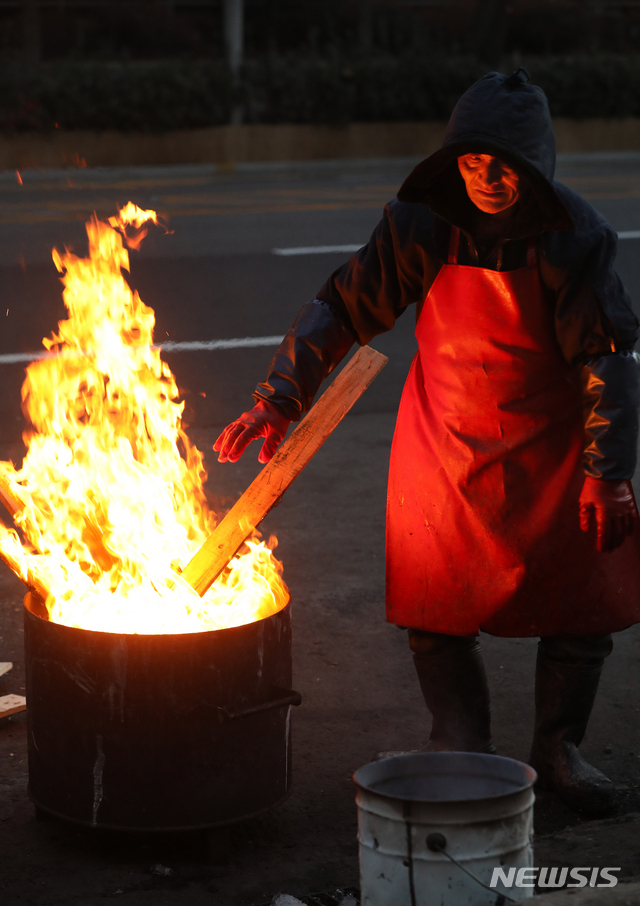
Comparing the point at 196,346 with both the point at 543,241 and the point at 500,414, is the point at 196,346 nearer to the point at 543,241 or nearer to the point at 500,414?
the point at 500,414

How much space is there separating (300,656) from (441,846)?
90.8 inches

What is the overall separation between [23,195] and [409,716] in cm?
1417

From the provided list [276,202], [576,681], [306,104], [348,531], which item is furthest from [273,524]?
[306,104]

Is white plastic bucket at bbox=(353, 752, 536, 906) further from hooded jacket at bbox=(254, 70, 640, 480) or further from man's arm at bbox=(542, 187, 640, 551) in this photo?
hooded jacket at bbox=(254, 70, 640, 480)

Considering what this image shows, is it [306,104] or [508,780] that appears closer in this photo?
[508,780]

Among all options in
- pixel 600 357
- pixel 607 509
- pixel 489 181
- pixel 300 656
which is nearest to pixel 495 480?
pixel 607 509

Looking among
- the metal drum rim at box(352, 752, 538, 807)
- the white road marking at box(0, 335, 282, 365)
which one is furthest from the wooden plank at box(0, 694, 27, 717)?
the white road marking at box(0, 335, 282, 365)

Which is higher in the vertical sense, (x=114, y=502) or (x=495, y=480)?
(x=495, y=480)

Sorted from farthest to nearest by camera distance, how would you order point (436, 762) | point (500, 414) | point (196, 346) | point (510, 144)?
point (196, 346), point (500, 414), point (510, 144), point (436, 762)

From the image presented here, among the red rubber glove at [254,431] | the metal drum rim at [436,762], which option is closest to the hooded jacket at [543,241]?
the red rubber glove at [254,431]

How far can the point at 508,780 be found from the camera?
8.63 ft

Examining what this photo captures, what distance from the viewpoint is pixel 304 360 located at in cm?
345

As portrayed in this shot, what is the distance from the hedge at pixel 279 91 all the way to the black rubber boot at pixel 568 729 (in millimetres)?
16667

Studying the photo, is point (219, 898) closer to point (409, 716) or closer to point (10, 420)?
point (409, 716)
